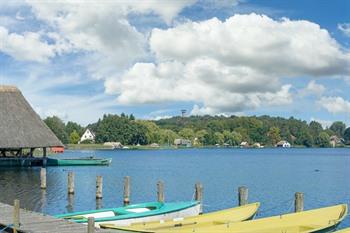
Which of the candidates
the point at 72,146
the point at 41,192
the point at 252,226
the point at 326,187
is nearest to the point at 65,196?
the point at 41,192

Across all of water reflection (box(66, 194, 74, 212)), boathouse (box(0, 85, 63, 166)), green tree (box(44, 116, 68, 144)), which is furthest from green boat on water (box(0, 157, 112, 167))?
green tree (box(44, 116, 68, 144))

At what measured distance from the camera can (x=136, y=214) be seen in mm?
20594

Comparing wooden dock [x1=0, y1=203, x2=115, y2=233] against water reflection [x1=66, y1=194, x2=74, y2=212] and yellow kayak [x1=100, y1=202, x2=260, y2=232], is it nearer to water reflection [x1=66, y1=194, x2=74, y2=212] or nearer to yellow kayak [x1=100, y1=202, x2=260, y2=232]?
yellow kayak [x1=100, y1=202, x2=260, y2=232]

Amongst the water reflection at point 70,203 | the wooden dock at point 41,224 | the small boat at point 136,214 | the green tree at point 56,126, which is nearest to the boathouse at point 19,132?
the water reflection at point 70,203

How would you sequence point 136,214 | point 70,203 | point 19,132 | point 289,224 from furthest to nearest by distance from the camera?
1. point 19,132
2. point 70,203
3. point 136,214
4. point 289,224

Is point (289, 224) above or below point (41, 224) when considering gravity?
below

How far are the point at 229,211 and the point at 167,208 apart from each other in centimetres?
282

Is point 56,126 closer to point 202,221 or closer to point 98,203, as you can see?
point 98,203

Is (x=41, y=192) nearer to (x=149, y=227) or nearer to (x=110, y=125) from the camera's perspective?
(x=149, y=227)

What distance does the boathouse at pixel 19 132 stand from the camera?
57844 millimetres

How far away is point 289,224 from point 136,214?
20.0ft

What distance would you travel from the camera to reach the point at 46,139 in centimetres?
6034

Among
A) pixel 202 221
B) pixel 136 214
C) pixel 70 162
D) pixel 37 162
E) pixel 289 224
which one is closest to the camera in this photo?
pixel 289 224

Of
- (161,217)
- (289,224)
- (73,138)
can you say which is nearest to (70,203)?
(161,217)
